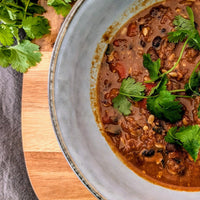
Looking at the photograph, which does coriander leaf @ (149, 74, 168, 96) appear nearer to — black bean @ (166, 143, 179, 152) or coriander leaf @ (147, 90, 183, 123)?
coriander leaf @ (147, 90, 183, 123)

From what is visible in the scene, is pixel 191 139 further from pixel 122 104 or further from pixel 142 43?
pixel 142 43

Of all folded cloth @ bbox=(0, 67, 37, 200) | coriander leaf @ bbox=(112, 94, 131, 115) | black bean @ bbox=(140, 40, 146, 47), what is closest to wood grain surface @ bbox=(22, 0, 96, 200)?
folded cloth @ bbox=(0, 67, 37, 200)

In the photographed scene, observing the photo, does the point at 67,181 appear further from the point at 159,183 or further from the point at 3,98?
the point at 3,98

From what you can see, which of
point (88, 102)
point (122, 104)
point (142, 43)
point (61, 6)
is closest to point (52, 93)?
point (88, 102)

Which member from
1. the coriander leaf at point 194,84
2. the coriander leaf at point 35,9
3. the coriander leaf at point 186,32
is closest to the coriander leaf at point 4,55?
the coriander leaf at point 35,9

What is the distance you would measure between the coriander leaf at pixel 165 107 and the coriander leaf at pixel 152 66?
0.46 feet

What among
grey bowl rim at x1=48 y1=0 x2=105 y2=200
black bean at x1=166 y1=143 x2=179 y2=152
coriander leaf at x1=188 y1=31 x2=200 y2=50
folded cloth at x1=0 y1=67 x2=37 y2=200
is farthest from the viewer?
folded cloth at x1=0 y1=67 x2=37 y2=200

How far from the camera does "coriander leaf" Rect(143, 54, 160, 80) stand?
2018mm

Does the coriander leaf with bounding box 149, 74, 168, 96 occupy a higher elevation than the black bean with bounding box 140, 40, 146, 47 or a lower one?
lower

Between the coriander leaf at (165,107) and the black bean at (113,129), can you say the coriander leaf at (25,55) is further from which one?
the coriander leaf at (165,107)

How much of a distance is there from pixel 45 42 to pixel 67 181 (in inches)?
40.1

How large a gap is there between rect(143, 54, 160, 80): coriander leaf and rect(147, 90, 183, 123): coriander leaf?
0.14 metres

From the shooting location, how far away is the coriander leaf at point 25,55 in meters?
2.11

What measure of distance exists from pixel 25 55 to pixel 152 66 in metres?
0.88
